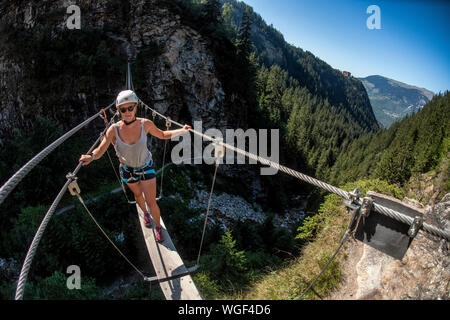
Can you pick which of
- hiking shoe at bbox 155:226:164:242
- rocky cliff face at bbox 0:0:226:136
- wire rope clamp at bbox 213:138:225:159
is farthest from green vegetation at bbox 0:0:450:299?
wire rope clamp at bbox 213:138:225:159

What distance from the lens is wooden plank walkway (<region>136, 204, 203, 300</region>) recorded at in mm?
2475

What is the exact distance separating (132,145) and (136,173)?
16.2 inches

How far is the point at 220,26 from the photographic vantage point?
2497 centimetres

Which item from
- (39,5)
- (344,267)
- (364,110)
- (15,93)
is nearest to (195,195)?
(15,93)

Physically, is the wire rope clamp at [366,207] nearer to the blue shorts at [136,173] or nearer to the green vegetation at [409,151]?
the blue shorts at [136,173]

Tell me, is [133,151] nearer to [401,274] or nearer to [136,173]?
[136,173]

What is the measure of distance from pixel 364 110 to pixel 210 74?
511 ft

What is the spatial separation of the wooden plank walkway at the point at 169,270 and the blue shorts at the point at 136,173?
937mm

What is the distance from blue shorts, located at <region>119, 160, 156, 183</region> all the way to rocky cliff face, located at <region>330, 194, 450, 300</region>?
3053 mm

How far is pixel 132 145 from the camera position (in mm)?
3082

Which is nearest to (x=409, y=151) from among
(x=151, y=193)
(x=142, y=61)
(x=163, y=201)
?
(x=163, y=201)

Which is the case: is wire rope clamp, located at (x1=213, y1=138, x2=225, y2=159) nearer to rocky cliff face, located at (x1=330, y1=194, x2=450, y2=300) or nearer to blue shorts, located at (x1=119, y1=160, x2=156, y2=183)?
blue shorts, located at (x1=119, y1=160, x2=156, y2=183)

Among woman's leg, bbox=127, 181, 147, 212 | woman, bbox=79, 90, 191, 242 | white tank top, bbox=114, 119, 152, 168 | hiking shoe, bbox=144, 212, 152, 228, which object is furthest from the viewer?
hiking shoe, bbox=144, 212, 152, 228
